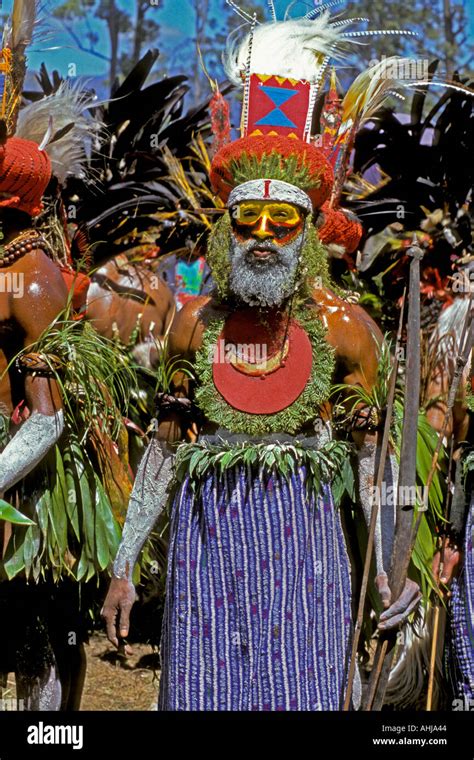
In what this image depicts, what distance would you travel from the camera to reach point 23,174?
11.6ft

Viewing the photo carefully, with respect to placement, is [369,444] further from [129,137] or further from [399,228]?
[129,137]

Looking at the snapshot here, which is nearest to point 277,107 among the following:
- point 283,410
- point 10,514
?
point 283,410

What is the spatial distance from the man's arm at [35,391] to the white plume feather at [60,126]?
1.82ft

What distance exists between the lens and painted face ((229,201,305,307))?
3.26 meters

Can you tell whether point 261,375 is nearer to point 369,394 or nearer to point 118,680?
point 369,394

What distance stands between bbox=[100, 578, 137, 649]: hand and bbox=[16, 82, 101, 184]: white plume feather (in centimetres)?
161

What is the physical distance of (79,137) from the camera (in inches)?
168

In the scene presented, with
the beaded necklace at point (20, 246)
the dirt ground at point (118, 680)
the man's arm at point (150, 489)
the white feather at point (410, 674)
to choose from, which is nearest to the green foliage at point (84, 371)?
the beaded necklace at point (20, 246)

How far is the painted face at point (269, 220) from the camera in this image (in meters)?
3.25

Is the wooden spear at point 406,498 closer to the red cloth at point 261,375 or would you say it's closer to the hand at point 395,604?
the hand at point 395,604

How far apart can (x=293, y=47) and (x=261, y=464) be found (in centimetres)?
137

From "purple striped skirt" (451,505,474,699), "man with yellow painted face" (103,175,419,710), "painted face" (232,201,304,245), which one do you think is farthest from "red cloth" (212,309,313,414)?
"purple striped skirt" (451,505,474,699)
